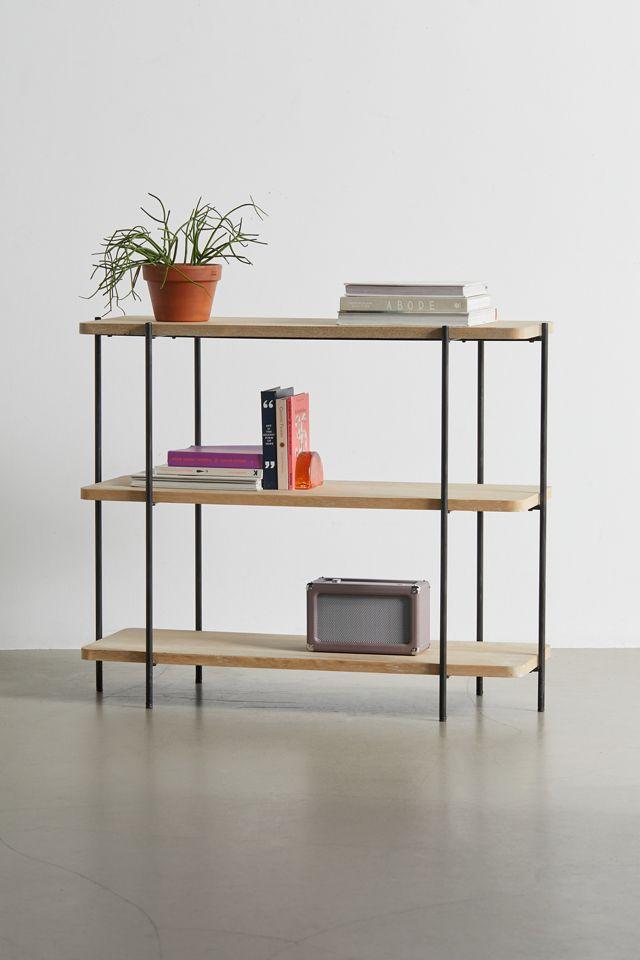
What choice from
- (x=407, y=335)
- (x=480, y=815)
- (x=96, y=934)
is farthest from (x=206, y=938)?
(x=407, y=335)

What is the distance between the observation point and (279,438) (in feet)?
14.1

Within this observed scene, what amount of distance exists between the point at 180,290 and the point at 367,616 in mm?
1119

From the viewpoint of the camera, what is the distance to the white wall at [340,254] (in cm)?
505

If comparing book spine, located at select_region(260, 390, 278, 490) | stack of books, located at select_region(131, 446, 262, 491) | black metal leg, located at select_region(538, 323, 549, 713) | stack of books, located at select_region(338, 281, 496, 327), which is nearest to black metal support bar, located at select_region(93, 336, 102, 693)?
stack of books, located at select_region(131, 446, 262, 491)

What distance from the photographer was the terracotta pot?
14.0ft

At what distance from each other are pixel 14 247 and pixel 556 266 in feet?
6.35

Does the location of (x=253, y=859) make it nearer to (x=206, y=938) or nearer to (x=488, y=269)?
(x=206, y=938)

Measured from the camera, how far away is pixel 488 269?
5094mm

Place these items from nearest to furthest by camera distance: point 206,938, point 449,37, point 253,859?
point 206,938 → point 253,859 → point 449,37

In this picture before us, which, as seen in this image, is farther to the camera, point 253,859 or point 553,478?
point 553,478

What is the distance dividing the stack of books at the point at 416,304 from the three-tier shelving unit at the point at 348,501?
0.03 meters

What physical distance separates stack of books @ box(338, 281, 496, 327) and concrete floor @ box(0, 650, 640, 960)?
1.17 m

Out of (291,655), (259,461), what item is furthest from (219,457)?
(291,655)

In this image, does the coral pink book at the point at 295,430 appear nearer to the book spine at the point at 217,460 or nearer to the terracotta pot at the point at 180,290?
the book spine at the point at 217,460
